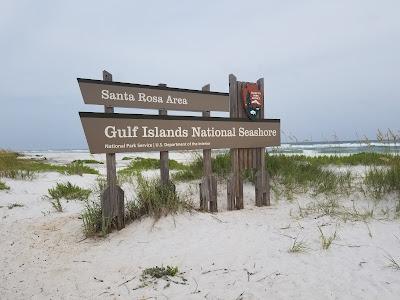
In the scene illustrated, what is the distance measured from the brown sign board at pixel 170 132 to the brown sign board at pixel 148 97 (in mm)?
517

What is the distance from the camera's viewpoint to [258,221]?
4680 millimetres

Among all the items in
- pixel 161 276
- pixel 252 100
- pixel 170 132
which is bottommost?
pixel 161 276

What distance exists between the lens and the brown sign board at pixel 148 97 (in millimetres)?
4551

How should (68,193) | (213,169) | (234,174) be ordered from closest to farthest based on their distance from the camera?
(234,174), (68,193), (213,169)

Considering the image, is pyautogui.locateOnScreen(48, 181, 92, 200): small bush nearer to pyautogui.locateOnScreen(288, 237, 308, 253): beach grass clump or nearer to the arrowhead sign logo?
the arrowhead sign logo

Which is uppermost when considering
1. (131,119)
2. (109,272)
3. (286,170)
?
(131,119)

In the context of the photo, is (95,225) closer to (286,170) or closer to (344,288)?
(344,288)

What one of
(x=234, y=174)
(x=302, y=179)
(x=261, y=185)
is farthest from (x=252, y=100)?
(x=302, y=179)

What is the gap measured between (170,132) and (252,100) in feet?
5.36

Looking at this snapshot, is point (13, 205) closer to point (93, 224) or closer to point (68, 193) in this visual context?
point (68, 193)

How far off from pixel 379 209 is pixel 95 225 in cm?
385

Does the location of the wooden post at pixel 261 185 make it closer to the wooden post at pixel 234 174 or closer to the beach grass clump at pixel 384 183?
the wooden post at pixel 234 174

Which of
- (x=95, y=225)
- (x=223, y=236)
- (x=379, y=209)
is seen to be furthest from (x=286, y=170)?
(x=95, y=225)

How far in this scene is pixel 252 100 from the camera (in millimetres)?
5660
